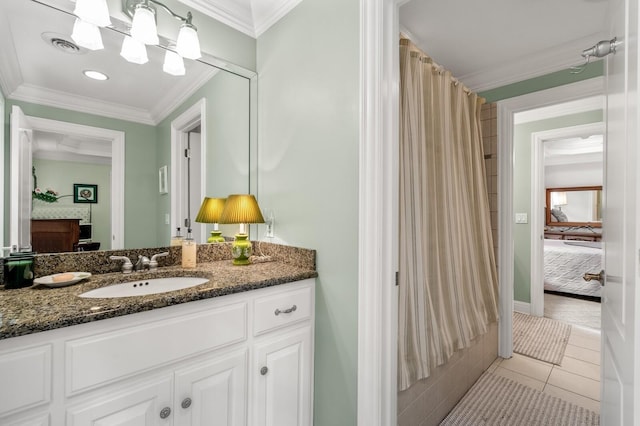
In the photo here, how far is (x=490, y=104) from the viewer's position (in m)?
2.53

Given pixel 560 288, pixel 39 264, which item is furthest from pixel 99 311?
pixel 560 288

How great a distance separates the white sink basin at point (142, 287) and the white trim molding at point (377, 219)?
75cm

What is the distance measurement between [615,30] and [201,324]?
1753 mm

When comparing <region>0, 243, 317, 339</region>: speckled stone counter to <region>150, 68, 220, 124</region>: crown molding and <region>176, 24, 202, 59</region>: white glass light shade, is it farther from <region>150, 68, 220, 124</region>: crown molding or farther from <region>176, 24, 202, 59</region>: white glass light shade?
<region>176, 24, 202, 59</region>: white glass light shade

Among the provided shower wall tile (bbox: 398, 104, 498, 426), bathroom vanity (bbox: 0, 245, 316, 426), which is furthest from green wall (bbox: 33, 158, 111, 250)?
shower wall tile (bbox: 398, 104, 498, 426)

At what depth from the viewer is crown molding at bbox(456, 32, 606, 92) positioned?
6.97 feet

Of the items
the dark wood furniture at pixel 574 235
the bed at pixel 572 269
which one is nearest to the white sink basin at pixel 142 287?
the bed at pixel 572 269

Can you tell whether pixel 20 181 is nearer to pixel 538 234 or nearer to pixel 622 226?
pixel 622 226

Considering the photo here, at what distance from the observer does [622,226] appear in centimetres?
82

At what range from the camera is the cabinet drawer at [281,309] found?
124cm

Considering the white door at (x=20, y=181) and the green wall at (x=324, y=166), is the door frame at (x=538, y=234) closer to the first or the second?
the green wall at (x=324, y=166)

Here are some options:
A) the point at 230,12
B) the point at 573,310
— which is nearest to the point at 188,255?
the point at 230,12

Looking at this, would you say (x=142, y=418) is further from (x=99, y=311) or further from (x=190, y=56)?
(x=190, y=56)

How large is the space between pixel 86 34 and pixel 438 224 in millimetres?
1942
